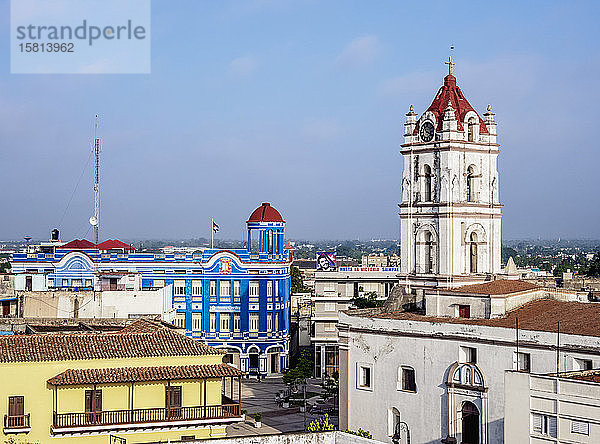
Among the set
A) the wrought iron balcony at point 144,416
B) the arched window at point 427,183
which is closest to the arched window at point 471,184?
the arched window at point 427,183

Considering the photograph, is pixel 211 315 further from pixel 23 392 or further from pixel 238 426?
pixel 23 392

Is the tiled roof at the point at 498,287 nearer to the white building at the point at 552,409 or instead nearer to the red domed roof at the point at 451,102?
the red domed roof at the point at 451,102

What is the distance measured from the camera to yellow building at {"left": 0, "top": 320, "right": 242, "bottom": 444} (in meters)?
31.6

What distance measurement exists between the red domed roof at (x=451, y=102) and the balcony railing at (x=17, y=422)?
89.6 feet

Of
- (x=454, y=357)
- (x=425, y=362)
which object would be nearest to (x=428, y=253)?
(x=425, y=362)

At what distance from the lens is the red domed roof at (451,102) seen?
5148cm

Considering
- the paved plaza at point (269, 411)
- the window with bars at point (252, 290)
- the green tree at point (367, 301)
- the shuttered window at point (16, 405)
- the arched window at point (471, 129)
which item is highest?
the arched window at point (471, 129)

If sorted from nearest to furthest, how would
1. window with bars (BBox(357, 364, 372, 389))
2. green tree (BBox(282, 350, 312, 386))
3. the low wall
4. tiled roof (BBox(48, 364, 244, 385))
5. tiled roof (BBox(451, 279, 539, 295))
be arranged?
the low wall, tiled roof (BBox(48, 364, 244, 385)), tiled roof (BBox(451, 279, 539, 295)), window with bars (BBox(357, 364, 372, 389)), green tree (BBox(282, 350, 312, 386))

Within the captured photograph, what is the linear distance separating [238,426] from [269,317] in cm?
2427

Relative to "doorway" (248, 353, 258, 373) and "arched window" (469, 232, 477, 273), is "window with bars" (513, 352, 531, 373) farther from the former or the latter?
"doorway" (248, 353, 258, 373)

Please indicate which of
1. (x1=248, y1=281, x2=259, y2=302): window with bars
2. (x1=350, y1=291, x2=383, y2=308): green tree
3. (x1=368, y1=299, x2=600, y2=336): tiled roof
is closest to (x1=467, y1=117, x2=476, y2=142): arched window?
(x1=368, y1=299, x2=600, y2=336): tiled roof

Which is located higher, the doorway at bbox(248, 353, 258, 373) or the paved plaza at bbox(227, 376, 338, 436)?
the doorway at bbox(248, 353, 258, 373)

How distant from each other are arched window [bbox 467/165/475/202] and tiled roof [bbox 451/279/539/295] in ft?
16.1

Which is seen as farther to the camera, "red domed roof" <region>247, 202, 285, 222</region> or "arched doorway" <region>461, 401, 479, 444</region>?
"red domed roof" <region>247, 202, 285, 222</region>
